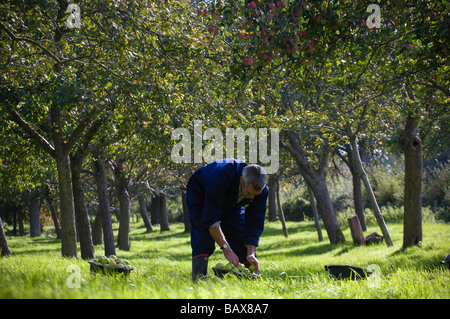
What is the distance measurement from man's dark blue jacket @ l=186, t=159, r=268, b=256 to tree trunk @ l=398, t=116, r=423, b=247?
22.0 feet

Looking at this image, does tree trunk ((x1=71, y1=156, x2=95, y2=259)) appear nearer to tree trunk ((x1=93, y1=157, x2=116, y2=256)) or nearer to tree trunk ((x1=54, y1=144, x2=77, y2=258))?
tree trunk ((x1=54, y1=144, x2=77, y2=258))

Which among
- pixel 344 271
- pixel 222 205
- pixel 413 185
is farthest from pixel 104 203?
pixel 344 271

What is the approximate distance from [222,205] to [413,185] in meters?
7.49

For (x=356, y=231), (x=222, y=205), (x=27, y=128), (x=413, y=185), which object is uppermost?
(x=27, y=128)

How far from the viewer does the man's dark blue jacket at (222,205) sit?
15.3ft

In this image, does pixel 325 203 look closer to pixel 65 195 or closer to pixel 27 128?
pixel 65 195

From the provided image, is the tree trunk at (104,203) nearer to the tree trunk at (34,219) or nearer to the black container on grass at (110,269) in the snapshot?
the black container on grass at (110,269)

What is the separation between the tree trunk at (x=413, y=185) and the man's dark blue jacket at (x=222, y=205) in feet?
22.0

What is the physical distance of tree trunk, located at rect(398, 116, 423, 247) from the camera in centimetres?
1044

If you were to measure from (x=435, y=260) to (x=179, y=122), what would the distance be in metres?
5.54

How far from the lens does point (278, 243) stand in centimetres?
1981

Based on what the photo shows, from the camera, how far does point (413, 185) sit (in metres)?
10.5

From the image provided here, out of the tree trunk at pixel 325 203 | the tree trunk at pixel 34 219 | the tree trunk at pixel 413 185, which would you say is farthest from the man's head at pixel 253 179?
the tree trunk at pixel 34 219
